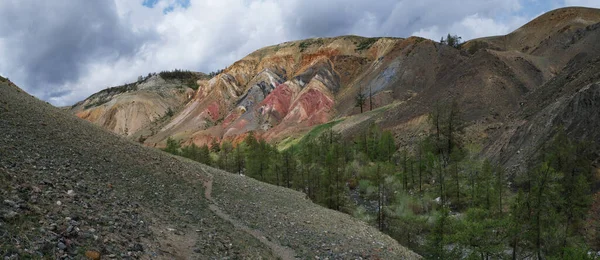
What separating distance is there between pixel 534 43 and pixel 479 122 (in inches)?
3194

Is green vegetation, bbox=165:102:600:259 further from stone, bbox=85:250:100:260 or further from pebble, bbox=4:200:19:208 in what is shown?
pebble, bbox=4:200:19:208

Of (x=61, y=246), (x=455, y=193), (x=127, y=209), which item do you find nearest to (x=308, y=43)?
(x=455, y=193)

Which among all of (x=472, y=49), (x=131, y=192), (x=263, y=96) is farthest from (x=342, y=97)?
(x=131, y=192)

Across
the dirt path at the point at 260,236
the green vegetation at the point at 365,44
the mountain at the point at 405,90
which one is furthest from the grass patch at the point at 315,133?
the dirt path at the point at 260,236

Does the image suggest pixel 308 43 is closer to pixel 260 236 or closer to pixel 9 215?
pixel 260 236

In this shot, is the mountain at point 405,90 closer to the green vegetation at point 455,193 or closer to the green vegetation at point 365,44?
the green vegetation at point 365,44

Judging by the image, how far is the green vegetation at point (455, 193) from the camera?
80.7 feet

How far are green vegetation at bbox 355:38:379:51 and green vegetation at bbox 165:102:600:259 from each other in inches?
3664

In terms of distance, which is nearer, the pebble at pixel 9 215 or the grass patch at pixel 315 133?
the pebble at pixel 9 215

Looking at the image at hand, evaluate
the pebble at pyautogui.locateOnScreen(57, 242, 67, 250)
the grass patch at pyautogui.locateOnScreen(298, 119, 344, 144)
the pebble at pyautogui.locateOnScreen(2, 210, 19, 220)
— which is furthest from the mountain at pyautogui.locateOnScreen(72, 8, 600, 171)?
the pebble at pyautogui.locateOnScreen(2, 210, 19, 220)

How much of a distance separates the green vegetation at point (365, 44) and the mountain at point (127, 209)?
14181 cm

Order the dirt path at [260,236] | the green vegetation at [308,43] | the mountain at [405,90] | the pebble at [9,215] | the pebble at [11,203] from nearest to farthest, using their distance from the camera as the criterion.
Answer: the pebble at [9,215]
the pebble at [11,203]
the dirt path at [260,236]
the mountain at [405,90]
the green vegetation at [308,43]

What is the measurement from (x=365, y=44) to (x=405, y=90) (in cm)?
5503

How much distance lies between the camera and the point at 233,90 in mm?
164875
